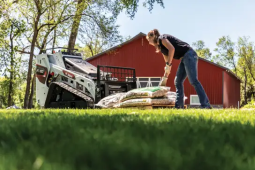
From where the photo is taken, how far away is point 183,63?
25.1 ft

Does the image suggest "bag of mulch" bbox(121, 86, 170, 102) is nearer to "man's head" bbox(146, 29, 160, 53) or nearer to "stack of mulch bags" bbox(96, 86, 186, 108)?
"stack of mulch bags" bbox(96, 86, 186, 108)

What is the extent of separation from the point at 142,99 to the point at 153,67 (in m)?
20.1

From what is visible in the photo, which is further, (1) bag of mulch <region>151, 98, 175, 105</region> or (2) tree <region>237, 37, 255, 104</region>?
(2) tree <region>237, 37, 255, 104</region>

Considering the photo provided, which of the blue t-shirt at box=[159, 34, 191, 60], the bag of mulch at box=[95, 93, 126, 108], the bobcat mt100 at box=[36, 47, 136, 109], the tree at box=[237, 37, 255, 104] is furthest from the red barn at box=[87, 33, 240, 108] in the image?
the tree at box=[237, 37, 255, 104]

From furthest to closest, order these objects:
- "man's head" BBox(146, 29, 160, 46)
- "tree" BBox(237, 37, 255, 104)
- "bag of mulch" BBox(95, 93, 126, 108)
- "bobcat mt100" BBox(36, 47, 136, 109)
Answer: "tree" BBox(237, 37, 255, 104) < "bobcat mt100" BBox(36, 47, 136, 109) < "bag of mulch" BBox(95, 93, 126, 108) < "man's head" BBox(146, 29, 160, 46)

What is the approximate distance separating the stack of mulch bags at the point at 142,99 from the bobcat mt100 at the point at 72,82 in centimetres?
76

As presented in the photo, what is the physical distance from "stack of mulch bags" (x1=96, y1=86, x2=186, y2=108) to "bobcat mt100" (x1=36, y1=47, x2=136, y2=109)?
2.50 ft

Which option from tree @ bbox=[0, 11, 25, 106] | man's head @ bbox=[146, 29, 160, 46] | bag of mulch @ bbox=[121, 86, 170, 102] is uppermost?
tree @ bbox=[0, 11, 25, 106]

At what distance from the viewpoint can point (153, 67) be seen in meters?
28.3

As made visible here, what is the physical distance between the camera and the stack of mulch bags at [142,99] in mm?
8320

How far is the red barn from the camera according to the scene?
28.2 meters

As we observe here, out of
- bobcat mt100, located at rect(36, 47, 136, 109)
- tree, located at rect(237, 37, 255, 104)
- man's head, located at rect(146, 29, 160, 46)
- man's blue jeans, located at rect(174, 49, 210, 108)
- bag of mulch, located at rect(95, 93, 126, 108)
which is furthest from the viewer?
tree, located at rect(237, 37, 255, 104)

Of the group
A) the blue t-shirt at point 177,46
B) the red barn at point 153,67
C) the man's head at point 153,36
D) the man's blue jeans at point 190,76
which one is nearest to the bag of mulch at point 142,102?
the man's blue jeans at point 190,76

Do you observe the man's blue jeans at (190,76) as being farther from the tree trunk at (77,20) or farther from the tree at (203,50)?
the tree at (203,50)
